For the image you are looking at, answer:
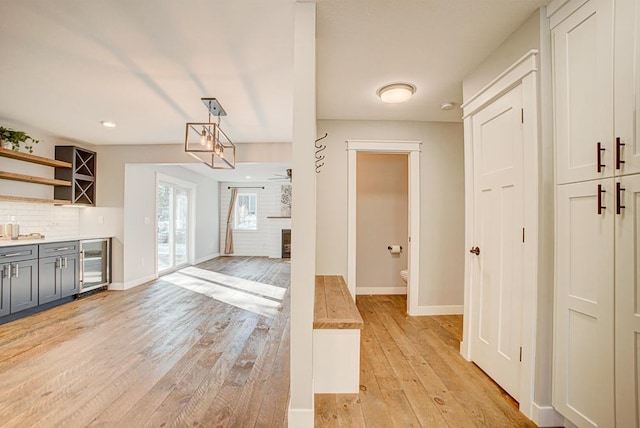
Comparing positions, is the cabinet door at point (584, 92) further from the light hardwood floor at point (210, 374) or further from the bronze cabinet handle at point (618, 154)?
the light hardwood floor at point (210, 374)

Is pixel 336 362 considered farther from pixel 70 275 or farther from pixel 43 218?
pixel 43 218

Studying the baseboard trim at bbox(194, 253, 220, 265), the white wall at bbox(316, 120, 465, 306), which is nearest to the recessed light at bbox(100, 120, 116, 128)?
the white wall at bbox(316, 120, 465, 306)

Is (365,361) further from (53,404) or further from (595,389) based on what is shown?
(53,404)

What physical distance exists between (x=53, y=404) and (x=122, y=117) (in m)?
3.03

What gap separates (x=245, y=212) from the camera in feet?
30.7

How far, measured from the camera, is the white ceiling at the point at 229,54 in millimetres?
1759

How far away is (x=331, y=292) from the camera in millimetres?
2627

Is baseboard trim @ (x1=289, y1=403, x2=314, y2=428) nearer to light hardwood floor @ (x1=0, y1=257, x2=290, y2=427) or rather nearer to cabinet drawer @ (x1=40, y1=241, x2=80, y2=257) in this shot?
light hardwood floor @ (x1=0, y1=257, x2=290, y2=427)

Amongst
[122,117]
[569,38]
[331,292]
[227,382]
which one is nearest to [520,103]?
[569,38]

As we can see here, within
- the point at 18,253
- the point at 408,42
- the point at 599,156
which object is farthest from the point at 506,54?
the point at 18,253

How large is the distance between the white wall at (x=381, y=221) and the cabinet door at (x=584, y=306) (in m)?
3.05

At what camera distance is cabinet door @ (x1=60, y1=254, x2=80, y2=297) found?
4000 millimetres

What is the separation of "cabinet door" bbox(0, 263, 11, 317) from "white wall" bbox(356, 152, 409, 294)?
169 inches

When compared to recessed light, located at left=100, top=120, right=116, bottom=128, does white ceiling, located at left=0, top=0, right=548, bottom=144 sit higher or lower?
higher
